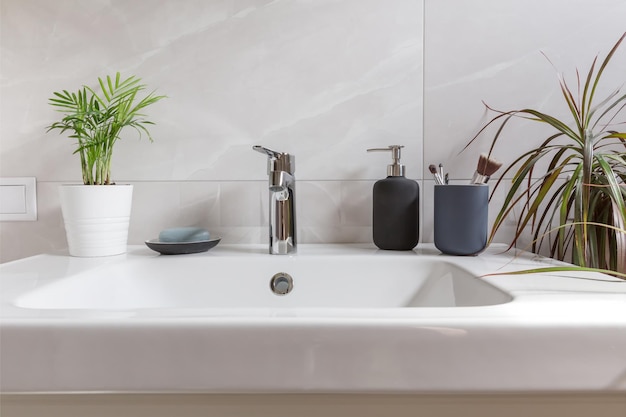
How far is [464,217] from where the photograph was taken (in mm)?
757

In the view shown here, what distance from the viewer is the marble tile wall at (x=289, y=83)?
0.90 meters

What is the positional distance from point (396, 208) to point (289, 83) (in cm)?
35

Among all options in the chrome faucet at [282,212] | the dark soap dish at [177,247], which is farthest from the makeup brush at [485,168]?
the dark soap dish at [177,247]

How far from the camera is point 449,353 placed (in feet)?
1.26

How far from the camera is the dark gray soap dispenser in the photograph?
32.3 inches

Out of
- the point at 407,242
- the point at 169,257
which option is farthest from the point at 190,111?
the point at 407,242

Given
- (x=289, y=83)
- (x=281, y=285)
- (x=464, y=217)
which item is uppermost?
(x=289, y=83)

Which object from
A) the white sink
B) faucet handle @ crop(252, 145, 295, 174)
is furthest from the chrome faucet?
the white sink

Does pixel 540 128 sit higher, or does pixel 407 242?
pixel 540 128

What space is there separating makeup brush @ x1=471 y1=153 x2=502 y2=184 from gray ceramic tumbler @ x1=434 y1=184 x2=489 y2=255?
0.9 inches

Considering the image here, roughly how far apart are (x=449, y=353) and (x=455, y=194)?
1.39 ft

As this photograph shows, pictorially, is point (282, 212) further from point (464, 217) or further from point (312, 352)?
point (312, 352)

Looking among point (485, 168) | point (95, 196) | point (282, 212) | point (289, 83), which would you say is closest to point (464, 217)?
point (485, 168)

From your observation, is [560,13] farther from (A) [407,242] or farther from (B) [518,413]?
(B) [518,413]
